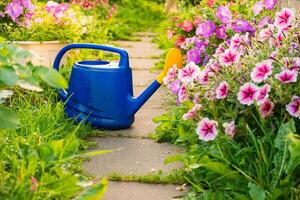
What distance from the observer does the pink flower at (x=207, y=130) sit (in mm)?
2160

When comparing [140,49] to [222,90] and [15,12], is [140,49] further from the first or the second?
[222,90]

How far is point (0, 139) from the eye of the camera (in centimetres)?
212

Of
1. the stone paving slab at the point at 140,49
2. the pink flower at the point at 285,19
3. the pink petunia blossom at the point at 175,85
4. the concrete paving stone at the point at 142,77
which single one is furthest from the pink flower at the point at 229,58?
the stone paving slab at the point at 140,49

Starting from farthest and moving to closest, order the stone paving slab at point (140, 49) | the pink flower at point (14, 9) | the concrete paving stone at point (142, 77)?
the stone paving slab at point (140, 49) < the concrete paving stone at point (142, 77) < the pink flower at point (14, 9)

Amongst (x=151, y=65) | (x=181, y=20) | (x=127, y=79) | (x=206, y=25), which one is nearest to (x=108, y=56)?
(x=151, y=65)

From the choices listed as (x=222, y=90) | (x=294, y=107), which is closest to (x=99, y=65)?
(x=222, y=90)

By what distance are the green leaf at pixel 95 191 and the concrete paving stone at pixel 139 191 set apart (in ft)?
0.86

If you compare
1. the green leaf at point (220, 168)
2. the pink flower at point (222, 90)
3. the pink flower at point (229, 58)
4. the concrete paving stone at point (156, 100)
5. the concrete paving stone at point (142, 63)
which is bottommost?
the concrete paving stone at point (142, 63)

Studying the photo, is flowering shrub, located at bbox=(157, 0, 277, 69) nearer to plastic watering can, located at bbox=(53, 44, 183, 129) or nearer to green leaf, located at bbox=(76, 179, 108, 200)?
plastic watering can, located at bbox=(53, 44, 183, 129)

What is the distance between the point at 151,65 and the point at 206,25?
168 cm

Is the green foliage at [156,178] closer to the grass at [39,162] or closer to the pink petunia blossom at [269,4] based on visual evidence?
the grass at [39,162]

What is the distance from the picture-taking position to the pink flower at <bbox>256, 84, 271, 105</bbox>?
210cm

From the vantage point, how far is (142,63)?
5.28 meters

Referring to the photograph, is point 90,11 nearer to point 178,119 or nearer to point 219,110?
point 178,119
